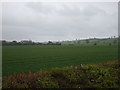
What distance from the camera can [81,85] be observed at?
9.08 metres

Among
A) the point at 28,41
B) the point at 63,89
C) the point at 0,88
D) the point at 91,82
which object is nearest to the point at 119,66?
the point at 91,82

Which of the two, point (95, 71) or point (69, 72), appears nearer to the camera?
point (69, 72)

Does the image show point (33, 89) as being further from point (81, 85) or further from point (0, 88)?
point (81, 85)

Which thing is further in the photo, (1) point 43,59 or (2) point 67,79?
(1) point 43,59

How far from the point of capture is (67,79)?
9430 mm

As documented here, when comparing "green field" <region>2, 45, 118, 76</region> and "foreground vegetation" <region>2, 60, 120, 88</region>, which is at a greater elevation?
"foreground vegetation" <region>2, 60, 120, 88</region>

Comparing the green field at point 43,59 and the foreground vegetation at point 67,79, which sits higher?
the foreground vegetation at point 67,79

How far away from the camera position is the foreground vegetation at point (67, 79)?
8.34 m

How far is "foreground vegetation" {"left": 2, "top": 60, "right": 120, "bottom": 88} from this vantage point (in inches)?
328

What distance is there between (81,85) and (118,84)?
2.09 metres

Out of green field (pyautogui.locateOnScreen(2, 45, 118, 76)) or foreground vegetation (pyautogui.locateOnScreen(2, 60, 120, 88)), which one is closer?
foreground vegetation (pyautogui.locateOnScreen(2, 60, 120, 88))

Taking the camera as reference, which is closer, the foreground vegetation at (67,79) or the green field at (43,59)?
the foreground vegetation at (67,79)

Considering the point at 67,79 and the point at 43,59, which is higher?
the point at 67,79

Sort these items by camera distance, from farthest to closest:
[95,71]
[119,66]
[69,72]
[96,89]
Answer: [119,66], [95,71], [69,72], [96,89]
